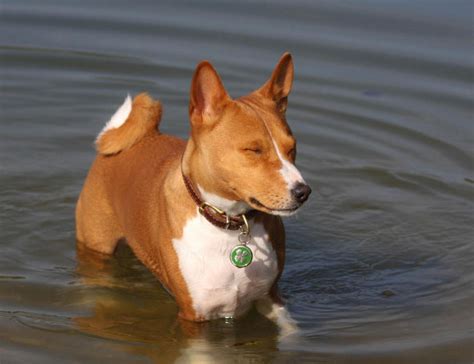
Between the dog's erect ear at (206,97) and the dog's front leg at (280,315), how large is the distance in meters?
1.19

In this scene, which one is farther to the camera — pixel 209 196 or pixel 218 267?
pixel 218 267

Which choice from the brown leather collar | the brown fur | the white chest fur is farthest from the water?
the brown leather collar

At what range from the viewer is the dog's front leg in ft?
19.4

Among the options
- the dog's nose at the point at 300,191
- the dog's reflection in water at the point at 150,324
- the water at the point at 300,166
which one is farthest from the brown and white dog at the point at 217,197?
the water at the point at 300,166

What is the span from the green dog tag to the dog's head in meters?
0.31

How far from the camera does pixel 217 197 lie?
211 inches

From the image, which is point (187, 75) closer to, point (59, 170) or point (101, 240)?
point (59, 170)

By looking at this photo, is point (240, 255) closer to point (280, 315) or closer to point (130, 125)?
point (280, 315)

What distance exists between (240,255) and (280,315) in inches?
24.2

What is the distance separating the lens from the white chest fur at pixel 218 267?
18.0 feet

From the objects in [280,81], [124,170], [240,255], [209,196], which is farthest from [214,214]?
[124,170]

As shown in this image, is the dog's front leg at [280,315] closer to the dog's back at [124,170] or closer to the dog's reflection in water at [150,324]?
the dog's reflection in water at [150,324]

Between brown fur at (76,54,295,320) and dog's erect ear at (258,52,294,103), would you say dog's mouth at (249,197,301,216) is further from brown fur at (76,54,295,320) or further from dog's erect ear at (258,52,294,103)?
dog's erect ear at (258,52,294,103)

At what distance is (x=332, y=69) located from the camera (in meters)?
10.0
